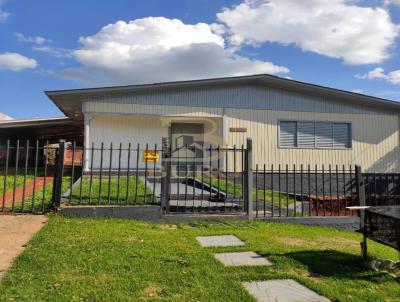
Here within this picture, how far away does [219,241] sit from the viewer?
21.2 feet

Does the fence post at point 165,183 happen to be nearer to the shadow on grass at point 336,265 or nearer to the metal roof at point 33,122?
the shadow on grass at point 336,265

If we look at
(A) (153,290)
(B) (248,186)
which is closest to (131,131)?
(B) (248,186)

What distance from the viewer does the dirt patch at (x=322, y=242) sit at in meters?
6.52

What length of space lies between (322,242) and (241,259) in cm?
219

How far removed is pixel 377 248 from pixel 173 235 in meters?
3.84

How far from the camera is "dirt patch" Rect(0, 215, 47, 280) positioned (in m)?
5.01

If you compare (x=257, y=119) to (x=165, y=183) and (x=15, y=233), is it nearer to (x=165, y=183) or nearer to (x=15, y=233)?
(x=165, y=183)

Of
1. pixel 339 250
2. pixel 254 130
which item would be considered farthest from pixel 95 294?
pixel 254 130

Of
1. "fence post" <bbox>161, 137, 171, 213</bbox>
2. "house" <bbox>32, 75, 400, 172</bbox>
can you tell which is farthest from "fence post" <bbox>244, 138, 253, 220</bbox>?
"house" <bbox>32, 75, 400, 172</bbox>

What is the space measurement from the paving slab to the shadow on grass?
2.13ft

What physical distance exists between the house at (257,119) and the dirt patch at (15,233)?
7.47 m

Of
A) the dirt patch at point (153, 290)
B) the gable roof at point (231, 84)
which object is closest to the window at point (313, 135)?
the gable roof at point (231, 84)

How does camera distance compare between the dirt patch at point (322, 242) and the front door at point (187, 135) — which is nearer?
the dirt patch at point (322, 242)

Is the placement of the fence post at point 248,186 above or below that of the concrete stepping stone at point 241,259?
above
